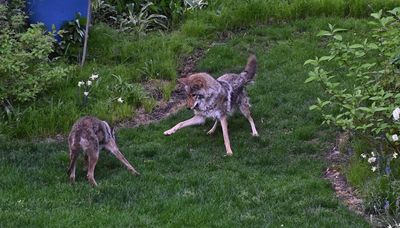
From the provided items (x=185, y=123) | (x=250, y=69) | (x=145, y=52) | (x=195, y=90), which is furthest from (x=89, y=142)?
(x=145, y=52)

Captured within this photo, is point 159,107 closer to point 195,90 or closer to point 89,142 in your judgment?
point 195,90

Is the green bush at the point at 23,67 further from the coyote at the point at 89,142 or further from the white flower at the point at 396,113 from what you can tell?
the white flower at the point at 396,113

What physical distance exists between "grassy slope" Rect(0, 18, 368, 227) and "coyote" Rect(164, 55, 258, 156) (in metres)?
0.22

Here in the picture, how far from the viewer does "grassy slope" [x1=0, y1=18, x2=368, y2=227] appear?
21.4 ft

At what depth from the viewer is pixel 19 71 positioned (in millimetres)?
9547

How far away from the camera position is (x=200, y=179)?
7.66 meters

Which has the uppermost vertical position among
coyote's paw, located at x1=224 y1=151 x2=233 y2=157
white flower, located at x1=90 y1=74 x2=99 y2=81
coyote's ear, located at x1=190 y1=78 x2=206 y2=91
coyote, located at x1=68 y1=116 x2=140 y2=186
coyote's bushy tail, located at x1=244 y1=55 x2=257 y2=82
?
coyote, located at x1=68 y1=116 x2=140 y2=186

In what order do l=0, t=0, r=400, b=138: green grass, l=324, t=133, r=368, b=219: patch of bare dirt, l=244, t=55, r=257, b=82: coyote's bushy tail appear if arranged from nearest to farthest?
l=324, t=133, r=368, b=219: patch of bare dirt → l=0, t=0, r=400, b=138: green grass → l=244, t=55, r=257, b=82: coyote's bushy tail

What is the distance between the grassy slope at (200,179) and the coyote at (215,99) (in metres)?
0.22

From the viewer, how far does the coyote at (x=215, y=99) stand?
8.94m

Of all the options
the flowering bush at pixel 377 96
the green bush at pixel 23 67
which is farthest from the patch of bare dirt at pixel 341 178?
the green bush at pixel 23 67

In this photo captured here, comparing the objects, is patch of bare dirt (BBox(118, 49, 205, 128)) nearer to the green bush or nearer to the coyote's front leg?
the coyote's front leg

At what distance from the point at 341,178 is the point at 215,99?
2.19m

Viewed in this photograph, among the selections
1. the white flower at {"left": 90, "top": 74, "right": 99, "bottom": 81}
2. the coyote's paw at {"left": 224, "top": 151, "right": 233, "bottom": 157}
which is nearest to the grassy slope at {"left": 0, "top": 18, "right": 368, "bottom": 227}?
the coyote's paw at {"left": 224, "top": 151, "right": 233, "bottom": 157}
